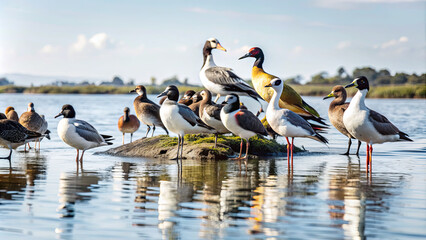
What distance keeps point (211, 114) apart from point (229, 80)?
105 centimetres

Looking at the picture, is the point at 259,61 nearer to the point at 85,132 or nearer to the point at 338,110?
the point at 338,110

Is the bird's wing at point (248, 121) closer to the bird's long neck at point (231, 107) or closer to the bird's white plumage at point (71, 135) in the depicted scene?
the bird's long neck at point (231, 107)

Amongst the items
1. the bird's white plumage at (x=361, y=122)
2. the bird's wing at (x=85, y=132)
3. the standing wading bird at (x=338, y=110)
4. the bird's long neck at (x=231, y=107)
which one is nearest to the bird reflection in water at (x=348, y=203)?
the bird's white plumage at (x=361, y=122)

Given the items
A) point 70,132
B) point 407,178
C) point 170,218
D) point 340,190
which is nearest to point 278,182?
point 340,190

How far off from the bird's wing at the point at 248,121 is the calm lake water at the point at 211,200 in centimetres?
77

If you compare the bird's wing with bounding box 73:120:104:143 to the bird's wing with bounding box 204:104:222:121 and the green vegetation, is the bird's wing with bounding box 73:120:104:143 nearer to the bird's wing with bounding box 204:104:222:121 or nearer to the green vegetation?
the green vegetation

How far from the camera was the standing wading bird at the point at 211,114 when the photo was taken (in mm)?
15114

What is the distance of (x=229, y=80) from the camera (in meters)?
15.6

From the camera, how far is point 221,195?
380 inches

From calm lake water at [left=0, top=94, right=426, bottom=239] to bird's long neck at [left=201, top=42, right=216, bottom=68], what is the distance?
3.09 m

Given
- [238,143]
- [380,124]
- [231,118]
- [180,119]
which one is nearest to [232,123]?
[231,118]

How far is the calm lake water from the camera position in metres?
7.50

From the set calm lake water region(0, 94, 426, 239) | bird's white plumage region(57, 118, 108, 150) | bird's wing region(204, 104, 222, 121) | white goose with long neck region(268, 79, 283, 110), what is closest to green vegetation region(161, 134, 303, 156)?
bird's wing region(204, 104, 222, 121)

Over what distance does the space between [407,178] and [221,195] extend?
4.06m
